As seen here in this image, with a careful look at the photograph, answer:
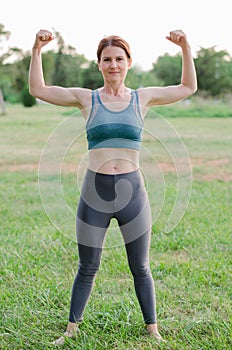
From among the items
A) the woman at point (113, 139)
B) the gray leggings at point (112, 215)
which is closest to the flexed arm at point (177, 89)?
the woman at point (113, 139)

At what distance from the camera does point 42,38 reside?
2.38 meters

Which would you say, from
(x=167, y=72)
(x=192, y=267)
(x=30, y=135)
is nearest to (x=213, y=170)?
(x=192, y=267)

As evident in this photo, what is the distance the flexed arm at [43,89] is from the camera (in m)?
2.43

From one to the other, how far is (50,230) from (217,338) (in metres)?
2.41

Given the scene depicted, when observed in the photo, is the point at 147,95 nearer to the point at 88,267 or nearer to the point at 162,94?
the point at 162,94

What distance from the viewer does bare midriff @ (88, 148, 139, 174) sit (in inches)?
98.4

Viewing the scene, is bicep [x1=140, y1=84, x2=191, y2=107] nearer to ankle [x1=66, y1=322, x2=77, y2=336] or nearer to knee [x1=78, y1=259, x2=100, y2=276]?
knee [x1=78, y1=259, x2=100, y2=276]

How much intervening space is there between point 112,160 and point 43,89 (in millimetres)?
471

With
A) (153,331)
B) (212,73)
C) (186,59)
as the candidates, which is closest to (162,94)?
(186,59)

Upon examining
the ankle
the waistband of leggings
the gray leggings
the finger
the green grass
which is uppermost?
the finger

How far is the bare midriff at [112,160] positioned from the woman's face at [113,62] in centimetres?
34

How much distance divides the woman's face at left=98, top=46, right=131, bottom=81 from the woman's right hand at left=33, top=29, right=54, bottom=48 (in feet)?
0.86

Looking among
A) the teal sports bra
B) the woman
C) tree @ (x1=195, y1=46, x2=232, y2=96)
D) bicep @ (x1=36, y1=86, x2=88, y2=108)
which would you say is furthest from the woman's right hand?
tree @ (x1=195, y1=46, x2=232, y2=96)

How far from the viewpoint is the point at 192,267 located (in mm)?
3838
